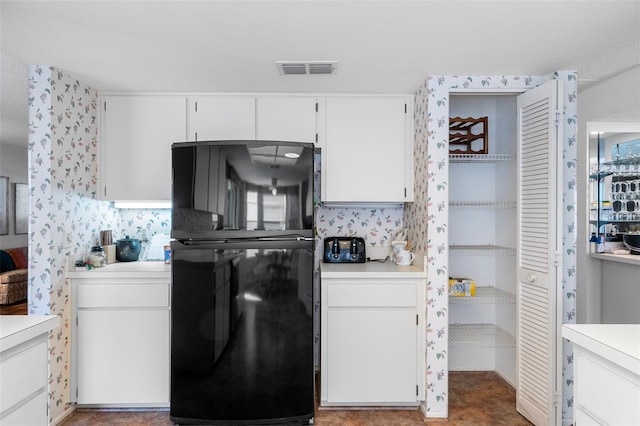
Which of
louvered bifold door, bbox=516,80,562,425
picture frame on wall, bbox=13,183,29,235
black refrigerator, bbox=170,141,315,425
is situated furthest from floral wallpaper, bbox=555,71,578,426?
picture frame on wall, bbox=13,183,29,235

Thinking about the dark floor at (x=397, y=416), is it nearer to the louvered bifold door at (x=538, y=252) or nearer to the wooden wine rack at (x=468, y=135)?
the louvered bifold door at (x=538, y=252)

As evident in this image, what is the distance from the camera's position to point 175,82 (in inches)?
105

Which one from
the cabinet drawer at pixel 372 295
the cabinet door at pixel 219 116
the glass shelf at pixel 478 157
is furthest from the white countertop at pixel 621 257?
the cabinet door at pixel 219 116

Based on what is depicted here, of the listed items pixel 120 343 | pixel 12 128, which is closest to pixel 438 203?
pixel 120 343

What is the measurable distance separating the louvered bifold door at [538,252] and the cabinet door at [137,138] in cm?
238

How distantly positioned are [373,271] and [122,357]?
176 centimetres

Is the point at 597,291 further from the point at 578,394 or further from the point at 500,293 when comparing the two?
the point at 578,394

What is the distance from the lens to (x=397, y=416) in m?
2.58

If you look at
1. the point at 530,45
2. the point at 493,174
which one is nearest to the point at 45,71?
the point at 530,45

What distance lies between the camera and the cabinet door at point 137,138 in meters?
2.87

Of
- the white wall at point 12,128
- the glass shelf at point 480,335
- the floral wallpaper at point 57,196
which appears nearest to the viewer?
the floral wallpaper at point 57,196

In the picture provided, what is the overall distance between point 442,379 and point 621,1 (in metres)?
2.23

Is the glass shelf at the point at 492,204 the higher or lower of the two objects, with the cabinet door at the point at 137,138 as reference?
lower

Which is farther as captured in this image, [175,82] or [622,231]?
[622,231]
